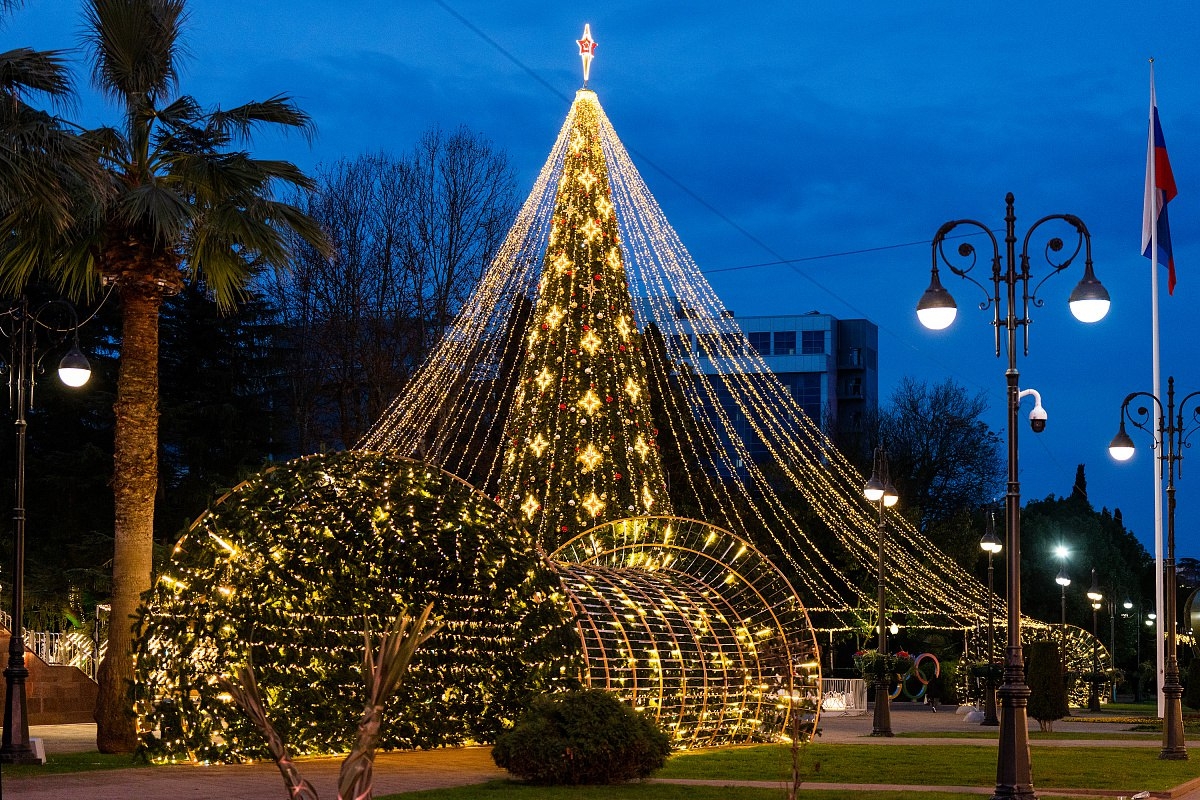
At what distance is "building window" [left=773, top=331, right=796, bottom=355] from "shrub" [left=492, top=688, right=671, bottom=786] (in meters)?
75.8

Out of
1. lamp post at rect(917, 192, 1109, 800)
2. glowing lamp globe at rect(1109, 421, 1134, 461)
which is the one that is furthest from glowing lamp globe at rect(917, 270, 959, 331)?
glowing lamp globe at rect(1109, 421, 1134, 461)

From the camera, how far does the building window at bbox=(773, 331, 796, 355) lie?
90562mm

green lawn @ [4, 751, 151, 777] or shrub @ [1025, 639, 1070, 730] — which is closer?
green lawn @ [4, 751, 151, 777]

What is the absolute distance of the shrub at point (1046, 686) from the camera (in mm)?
29938

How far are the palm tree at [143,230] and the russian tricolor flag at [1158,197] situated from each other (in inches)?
758

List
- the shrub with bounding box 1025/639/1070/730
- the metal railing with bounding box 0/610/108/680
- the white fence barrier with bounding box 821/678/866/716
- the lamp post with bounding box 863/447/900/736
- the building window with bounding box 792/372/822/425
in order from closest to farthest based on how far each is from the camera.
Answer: the lamp post with bounding box 863/447/900/736, the metal railing with bounding box 0/610/108/680, the shrub with bounding box 1025/639/1070/730, the white fence barrier with bounding box 821/678/866/716, the building window with bounding box 792/372/822/425

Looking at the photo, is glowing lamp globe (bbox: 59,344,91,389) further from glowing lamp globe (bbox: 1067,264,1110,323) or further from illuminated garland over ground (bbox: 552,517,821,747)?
glowing lamp globe (bbox: 1067,264,1110,323)

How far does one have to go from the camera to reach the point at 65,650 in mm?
29328

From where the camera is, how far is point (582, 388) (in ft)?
81.7

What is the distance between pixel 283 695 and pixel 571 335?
8.99m

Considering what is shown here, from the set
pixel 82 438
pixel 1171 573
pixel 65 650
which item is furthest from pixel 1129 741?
pixel 82 438

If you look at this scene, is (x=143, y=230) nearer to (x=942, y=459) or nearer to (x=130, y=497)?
(x=130, y=497)

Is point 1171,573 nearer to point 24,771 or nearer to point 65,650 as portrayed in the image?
point 24,771

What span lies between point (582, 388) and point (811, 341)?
66.3 meters
